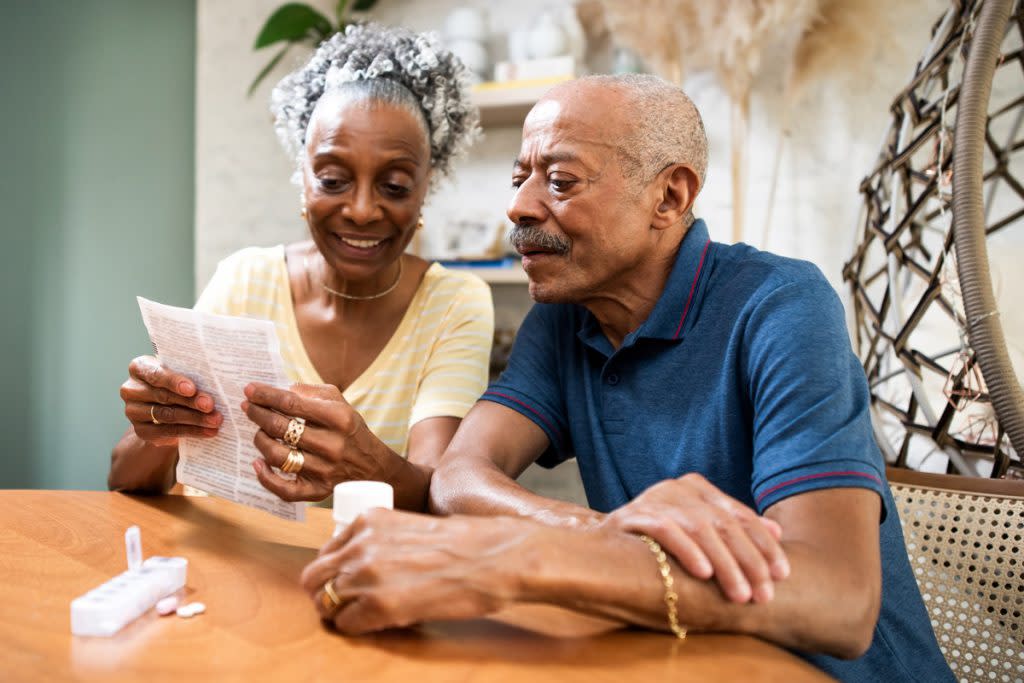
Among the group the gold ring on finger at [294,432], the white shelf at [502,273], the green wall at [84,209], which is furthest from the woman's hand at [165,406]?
the green wall at [84,209]

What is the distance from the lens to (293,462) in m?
1.23

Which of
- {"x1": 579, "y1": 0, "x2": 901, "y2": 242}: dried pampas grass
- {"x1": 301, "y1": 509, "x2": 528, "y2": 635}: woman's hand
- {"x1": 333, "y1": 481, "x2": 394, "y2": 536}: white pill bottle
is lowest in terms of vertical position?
{"x1": 301, "y1": 509, "x2": 528, "y2": 635}: woman's hand

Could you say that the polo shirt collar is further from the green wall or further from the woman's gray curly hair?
the green wall

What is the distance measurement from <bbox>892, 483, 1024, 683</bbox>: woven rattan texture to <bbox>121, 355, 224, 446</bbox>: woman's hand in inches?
43.7

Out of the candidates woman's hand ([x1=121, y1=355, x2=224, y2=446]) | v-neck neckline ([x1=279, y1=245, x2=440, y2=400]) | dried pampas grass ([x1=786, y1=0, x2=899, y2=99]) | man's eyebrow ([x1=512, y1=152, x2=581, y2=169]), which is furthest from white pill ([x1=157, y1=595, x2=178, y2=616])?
dried pampas grass ([x1=786, y1=0, x2=899, y2=99])

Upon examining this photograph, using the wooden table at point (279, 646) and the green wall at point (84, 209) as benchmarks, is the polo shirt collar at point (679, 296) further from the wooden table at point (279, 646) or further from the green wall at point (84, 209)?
the green wall at point (84, 209)

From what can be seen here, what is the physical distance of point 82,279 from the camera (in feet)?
10.0

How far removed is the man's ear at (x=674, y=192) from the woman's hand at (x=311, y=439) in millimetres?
592

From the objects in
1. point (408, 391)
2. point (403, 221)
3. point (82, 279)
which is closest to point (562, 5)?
point (403, 221)

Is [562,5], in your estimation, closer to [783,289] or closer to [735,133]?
[735,133]

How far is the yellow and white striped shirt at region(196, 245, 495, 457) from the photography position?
73.0 inches

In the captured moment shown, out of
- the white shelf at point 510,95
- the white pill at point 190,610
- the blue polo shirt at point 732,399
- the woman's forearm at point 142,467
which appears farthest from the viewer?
the white shelf at point 510,95

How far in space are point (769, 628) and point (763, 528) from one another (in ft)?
0.33

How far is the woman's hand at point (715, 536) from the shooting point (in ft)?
2.82
